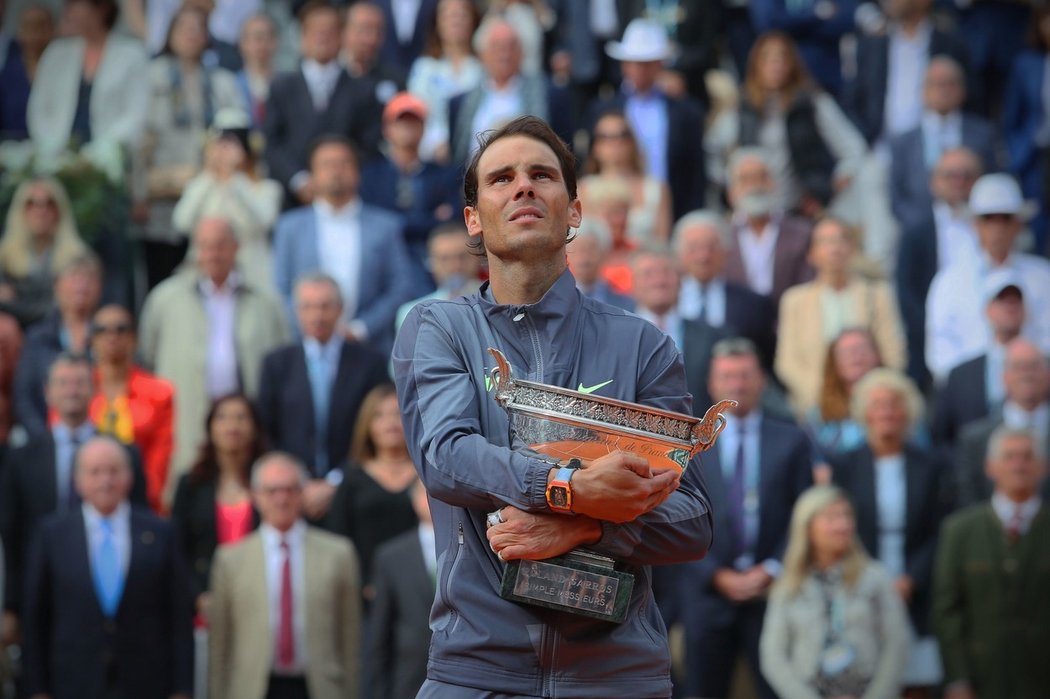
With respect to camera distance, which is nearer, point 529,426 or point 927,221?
point 529,426

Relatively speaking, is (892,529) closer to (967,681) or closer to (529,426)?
(967,681)

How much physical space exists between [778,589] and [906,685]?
109cm

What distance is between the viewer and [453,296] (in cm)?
630

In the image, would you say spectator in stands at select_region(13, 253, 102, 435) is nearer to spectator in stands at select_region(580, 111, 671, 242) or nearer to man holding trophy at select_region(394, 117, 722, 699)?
spectator in stands at select_region(580, 111, 671, 242)

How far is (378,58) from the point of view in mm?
13961

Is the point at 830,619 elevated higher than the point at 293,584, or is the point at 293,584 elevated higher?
the point at 293,584

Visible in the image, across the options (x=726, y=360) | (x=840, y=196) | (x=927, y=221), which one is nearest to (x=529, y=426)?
(x=726, y=360)

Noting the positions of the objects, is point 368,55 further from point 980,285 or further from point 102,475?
point 102,475

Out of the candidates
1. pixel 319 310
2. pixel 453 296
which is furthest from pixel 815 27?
pixel 453 296

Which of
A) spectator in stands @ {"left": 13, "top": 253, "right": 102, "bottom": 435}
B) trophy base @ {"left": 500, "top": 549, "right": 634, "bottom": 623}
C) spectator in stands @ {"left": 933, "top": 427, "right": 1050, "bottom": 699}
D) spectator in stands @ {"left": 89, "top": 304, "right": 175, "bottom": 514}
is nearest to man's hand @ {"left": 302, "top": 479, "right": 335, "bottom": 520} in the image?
spectator in stands @ {"left": 89, "top": 304, "right": 175, "bottom": 514}

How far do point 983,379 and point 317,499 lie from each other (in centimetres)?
389

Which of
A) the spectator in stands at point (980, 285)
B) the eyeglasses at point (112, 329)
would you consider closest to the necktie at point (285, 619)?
the eyeglasses at point (112, 329)

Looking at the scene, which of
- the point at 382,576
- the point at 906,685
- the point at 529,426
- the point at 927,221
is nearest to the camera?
the point at 529,426

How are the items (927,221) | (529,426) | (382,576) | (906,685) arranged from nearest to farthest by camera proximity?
(529,426) → (382,576) → (906,685) → (927,221)
